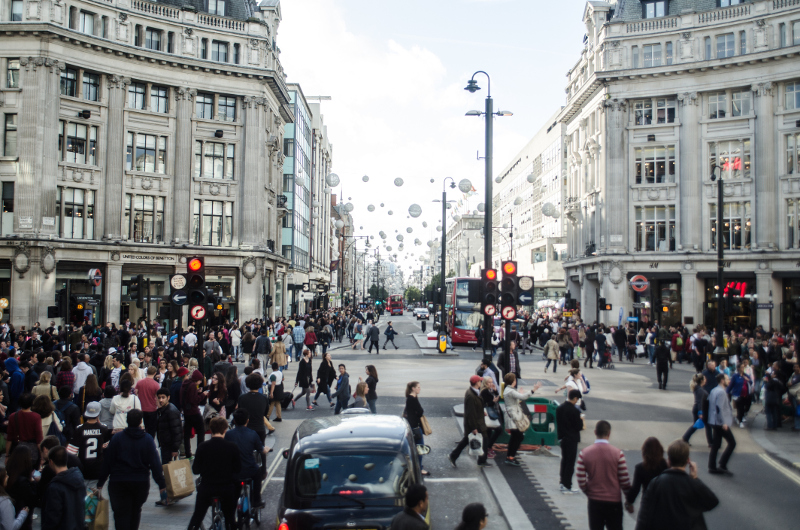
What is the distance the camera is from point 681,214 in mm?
44531

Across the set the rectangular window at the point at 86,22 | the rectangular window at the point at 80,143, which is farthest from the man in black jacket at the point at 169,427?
the rectangular window at the point at 86,22

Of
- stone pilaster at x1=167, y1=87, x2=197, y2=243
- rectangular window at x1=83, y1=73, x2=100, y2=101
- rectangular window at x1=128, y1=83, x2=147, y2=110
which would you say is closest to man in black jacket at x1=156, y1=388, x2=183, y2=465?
stone pilaster at x1=167, y1=87, x2=197, y2=243

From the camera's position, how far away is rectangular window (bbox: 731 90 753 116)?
43.3 meters

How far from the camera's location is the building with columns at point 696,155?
1651 inches

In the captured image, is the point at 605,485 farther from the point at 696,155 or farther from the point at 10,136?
the point at 696,155

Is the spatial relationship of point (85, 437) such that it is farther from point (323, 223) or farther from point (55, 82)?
point (323, 223)

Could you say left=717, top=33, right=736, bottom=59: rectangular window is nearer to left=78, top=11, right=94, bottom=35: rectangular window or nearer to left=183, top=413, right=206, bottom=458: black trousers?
left=78, top=11, right=94, bottom=35: rectangular window

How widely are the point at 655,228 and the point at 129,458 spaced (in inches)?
1714

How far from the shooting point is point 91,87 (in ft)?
133

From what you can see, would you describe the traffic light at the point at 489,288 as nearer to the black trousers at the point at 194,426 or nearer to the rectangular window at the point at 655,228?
the black trousers at the point at 194,426

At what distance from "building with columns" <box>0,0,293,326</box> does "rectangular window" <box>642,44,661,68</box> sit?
2504cm

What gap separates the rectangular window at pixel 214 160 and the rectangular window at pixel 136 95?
4.09 m

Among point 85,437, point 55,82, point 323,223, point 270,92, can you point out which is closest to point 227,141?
point 270,92

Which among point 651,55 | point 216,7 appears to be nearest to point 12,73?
point 216,7
